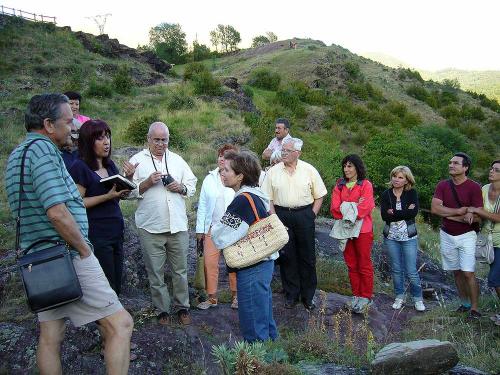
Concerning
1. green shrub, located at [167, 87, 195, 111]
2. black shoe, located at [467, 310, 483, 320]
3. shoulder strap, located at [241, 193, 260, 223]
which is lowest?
black shoe, located at [467, 310, 483, 320]

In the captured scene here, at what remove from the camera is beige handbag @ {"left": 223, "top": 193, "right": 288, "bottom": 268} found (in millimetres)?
3477

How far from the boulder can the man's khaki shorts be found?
5.62 ft

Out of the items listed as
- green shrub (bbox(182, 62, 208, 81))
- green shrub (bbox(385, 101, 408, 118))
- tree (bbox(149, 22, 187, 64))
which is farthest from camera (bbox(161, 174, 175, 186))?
tree (bbox(149, 22, 187, 64))

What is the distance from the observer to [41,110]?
2846mm

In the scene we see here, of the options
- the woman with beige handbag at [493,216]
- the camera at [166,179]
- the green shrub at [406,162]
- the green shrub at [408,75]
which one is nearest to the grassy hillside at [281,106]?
the green shrub at [406,162]

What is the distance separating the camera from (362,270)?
592 centimetres

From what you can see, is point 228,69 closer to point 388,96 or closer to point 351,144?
point 388,96

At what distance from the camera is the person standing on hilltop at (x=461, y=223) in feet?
18.2

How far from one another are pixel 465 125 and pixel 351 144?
1094cm

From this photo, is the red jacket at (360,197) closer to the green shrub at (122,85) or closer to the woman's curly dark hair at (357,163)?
the woman's curly dark hair at (357,163)

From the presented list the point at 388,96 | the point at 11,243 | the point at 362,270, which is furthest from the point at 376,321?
the point at 388,96

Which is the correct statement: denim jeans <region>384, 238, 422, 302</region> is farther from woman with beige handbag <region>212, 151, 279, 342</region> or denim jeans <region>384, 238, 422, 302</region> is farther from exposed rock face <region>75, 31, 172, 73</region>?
exposed rock face <region>75, 31, 172, 73</region>

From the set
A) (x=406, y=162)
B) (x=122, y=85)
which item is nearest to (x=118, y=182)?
(x=406, y=162)

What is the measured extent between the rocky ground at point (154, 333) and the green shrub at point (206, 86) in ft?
59.8
